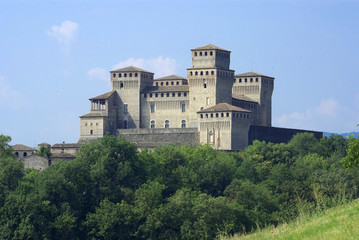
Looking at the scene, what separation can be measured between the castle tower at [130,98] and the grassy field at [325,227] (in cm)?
6357

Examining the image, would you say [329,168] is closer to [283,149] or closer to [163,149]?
[283,149]

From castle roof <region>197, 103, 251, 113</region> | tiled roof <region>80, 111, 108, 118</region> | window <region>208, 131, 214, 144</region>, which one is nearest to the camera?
castle roof <region>197, 103, 251, 113</region>

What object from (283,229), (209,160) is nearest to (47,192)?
(209,160)

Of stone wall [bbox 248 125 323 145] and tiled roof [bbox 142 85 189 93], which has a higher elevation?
tiled roof [bbox 142 85 189 93]

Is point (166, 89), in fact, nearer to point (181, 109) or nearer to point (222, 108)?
point (181, 109)

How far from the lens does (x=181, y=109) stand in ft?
289

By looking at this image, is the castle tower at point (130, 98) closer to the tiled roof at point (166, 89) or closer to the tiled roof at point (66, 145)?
the tiled roof at point (166, 89)

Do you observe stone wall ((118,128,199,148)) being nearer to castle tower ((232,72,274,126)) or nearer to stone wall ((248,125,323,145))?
stone wall ((248,125,323,145))

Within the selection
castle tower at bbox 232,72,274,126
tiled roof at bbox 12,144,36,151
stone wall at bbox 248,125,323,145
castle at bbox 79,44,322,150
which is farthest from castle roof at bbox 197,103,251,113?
tiled roof at bbox 12,144,36,151

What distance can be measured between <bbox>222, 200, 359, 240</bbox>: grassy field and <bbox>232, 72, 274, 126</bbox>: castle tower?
68.8 metres

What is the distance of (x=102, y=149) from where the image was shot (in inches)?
2361

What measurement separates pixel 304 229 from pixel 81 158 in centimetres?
3741

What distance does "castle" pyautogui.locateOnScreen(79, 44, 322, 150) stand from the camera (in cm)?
8294

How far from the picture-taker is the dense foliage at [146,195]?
49750 mm
